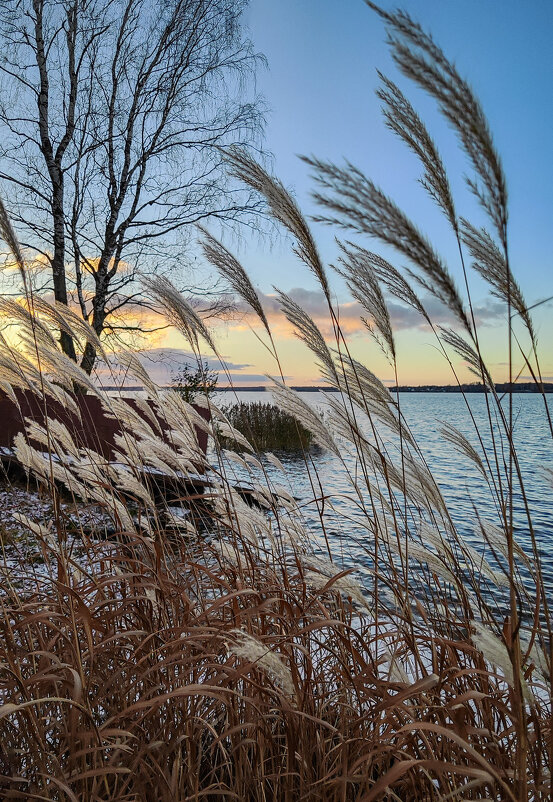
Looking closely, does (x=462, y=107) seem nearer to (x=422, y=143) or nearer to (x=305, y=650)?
(x=422, y=143)

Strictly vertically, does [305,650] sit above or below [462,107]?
below

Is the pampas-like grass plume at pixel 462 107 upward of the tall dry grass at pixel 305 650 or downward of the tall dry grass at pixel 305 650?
upward

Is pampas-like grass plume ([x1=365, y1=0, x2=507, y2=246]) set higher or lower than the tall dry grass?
higher

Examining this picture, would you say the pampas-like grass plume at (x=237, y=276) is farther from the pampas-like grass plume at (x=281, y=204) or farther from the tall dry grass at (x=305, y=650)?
the pampas-like grass plume at (x=281, y=204)

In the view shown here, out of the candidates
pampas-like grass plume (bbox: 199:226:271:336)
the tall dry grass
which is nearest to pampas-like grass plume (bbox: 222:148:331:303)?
Answer: the tall dry grass

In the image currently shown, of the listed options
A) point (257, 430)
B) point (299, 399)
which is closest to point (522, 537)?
point (299, 399)

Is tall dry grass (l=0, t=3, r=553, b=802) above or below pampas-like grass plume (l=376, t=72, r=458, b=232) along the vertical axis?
below

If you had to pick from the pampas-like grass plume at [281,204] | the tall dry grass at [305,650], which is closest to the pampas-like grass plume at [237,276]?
the tall dry grass at [305,650]

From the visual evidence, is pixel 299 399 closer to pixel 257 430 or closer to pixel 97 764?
pixel 97 764

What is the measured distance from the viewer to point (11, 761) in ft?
5.05

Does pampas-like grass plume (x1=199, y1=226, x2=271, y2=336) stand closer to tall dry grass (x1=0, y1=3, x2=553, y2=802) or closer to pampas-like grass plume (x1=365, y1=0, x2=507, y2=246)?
tall dry grass (x1=0, y1=3, x2=553, y2=802)

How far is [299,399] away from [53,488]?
34.4 inches

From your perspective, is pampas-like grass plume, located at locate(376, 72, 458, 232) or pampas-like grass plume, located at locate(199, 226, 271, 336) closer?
pampas-like grass plume, located at locate(376, 72, 458, 232)

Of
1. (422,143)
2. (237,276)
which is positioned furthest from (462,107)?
(237,276)
